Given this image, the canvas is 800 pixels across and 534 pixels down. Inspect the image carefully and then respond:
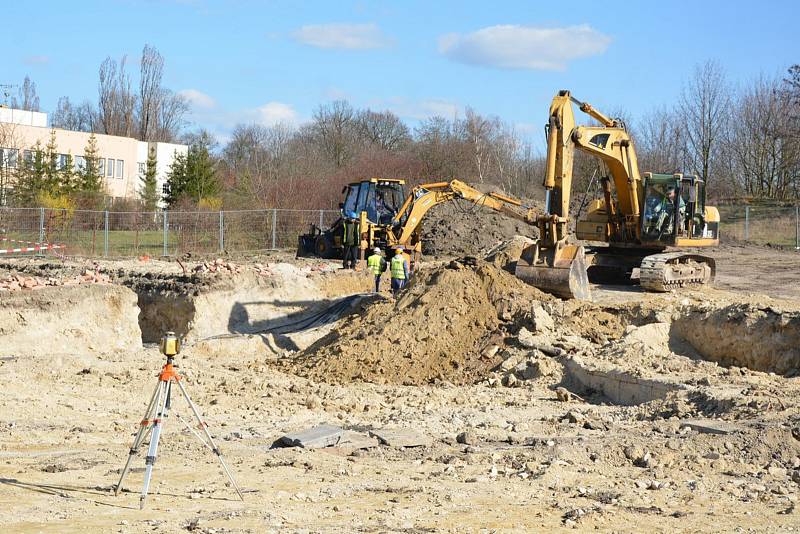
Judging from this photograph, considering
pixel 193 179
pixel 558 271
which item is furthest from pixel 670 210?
pixel 193 179

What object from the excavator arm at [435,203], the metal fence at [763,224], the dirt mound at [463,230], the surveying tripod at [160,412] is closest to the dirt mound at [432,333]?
the excavator arm at [435,203]

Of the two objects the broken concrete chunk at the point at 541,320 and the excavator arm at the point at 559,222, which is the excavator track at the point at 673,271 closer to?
the excavator arm at the point at 559,222

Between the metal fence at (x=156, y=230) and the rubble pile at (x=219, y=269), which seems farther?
the metal fence at (x=156, y=230)

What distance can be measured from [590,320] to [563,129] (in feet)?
12.1

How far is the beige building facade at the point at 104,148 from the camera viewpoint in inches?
1904

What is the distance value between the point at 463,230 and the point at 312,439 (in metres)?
22.6

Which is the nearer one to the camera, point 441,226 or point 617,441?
point 617,441

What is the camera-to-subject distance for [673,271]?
19.6 meters

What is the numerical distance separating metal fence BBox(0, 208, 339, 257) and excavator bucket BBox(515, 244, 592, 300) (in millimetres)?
15309

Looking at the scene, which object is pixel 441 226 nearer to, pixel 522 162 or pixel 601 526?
pixel 522 162

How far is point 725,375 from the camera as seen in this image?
12.2 metres

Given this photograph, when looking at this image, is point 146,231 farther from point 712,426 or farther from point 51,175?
point 712,426

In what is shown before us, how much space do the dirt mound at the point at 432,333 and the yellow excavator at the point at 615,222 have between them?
3.53 ft

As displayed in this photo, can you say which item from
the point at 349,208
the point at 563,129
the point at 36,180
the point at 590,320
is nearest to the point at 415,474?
the point at 590,320
